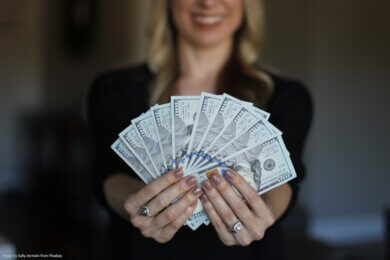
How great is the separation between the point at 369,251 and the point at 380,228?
0.74 meters

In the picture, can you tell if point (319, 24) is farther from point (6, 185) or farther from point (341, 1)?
point (6, 185)

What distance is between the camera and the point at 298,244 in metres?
2.44

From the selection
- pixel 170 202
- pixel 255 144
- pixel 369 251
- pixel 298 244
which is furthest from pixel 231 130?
pixel 369 251

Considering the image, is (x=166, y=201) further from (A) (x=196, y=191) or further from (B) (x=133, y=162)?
(B) (x=133, y=162)

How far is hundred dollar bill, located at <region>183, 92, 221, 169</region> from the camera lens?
120 cm

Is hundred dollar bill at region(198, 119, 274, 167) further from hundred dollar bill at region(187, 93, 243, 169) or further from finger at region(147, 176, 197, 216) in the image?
finger at region(147, 176, 197, 216)

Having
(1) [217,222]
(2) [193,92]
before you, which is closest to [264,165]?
(1) [217,222]

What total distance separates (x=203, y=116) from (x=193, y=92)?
0.37 m

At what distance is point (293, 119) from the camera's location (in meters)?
1.52

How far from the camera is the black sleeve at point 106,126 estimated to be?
5.04 feet

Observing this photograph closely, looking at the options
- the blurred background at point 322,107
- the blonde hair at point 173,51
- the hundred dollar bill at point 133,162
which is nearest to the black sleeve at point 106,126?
the blonde hair at point 173,51

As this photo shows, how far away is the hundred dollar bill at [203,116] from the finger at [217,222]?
0.40ft

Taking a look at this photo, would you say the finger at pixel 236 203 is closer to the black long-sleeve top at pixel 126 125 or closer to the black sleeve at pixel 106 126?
the black long-sleeve top at pixel 126 125

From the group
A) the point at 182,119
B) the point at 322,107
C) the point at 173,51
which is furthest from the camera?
the point at 322,107
